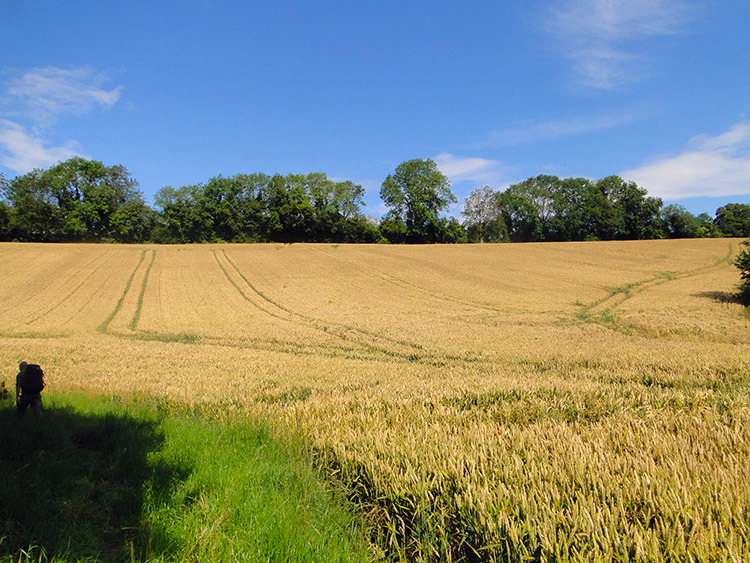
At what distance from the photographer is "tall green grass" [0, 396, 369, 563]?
108 inches

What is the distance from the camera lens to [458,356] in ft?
50.3

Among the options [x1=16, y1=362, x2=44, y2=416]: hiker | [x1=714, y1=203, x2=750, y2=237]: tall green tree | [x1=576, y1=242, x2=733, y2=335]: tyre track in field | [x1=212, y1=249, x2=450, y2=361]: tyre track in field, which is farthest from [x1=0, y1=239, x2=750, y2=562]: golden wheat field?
[x1=714, y1=203, x2=750, y2=237]: tall green tree

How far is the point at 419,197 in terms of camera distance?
3455 inches

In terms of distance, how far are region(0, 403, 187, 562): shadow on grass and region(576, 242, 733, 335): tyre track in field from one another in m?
22.3

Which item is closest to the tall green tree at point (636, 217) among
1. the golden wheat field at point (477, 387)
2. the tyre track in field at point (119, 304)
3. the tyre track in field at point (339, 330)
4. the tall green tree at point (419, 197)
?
the tall green tree at point (419, 197)

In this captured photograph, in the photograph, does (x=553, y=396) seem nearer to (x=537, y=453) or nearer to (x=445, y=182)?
(x=537, y=453)

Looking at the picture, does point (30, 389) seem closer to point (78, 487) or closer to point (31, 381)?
point (31, 381)

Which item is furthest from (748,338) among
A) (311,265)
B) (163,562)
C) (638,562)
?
(311,265)

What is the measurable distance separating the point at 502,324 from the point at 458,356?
891 centimetres

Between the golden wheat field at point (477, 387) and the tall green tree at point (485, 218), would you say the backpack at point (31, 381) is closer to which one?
the golden wheat field at point (477, 387)

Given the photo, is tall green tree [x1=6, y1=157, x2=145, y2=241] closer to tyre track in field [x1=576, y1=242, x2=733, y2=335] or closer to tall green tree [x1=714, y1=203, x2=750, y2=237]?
tyre track in field [x1=576, y1=242, x2=733, y2=335]

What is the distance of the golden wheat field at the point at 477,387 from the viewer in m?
2.78

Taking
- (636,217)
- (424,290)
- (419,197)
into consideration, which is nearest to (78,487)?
(424,290)

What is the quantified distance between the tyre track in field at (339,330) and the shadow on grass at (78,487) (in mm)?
11917
